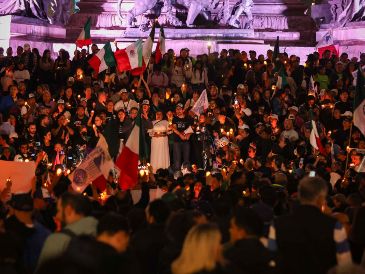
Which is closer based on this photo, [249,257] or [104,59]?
[249,257]

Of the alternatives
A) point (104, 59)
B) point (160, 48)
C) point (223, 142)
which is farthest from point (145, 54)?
point (223, 142)

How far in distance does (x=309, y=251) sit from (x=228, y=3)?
24.3 metres

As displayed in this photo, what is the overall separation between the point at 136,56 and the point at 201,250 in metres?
16.5

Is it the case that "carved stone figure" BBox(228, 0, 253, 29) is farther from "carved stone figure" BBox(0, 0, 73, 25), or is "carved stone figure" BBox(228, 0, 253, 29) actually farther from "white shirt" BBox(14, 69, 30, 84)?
"white shirt" BBox(14, 69, 30, 84)

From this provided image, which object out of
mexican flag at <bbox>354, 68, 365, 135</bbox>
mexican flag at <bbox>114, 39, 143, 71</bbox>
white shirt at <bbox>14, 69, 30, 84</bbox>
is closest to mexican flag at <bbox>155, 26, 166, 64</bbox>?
mexican flag at <bbox>114, 39, 143, 71</bbox>

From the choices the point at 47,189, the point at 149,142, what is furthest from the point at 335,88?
the point at 47,189

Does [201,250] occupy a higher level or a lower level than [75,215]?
lower

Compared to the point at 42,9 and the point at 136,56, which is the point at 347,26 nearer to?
the point at 42,9

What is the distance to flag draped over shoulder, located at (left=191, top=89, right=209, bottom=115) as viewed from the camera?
2161 centimetres

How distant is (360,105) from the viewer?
15328 millimetres

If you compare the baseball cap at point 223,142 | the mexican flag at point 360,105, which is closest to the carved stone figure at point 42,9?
the baseball cap at point 223,142

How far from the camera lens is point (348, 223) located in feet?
31.0

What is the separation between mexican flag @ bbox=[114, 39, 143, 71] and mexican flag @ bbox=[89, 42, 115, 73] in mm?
555

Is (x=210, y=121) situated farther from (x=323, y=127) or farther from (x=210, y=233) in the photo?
(x=210, y=233)
